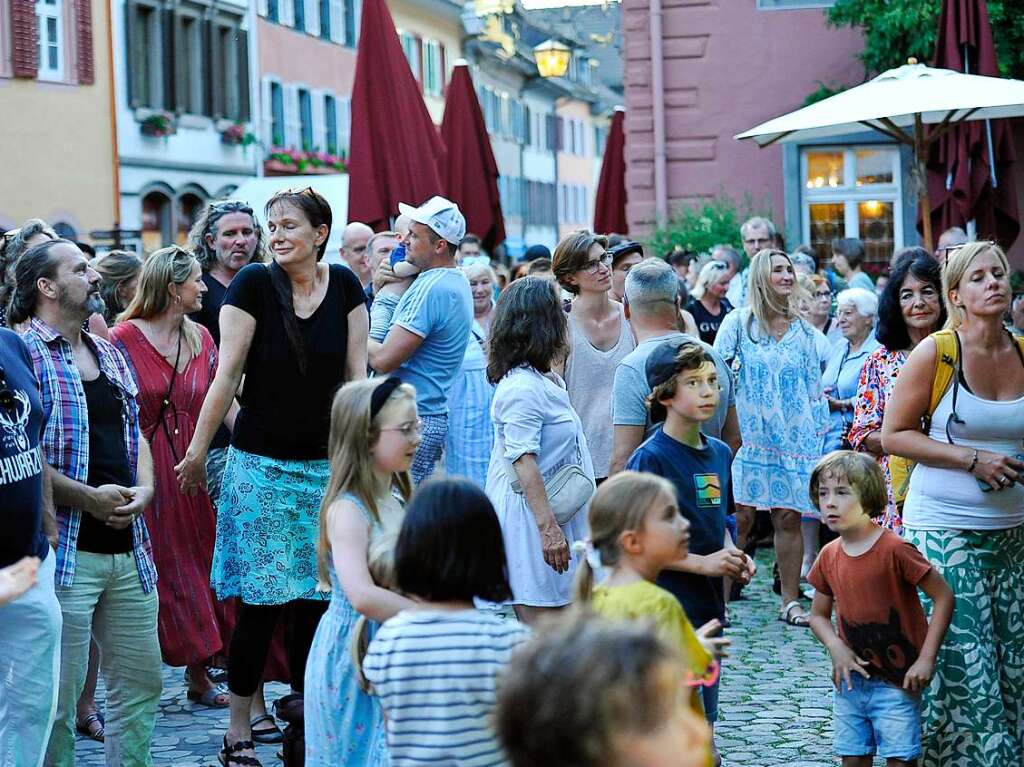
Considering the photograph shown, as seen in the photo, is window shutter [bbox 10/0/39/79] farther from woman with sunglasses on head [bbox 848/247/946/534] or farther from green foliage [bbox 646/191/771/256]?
woman with sunglasses on head [bbox 848/247/946/534]

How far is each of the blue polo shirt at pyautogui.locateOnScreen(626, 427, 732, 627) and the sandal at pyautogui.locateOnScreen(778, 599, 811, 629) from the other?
12.9 ft

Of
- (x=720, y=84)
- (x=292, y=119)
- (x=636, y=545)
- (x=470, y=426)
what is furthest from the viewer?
(x=292, y=119)

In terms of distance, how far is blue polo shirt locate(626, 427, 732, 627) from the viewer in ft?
17.9

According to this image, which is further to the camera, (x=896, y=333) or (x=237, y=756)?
(x=896, y=333)

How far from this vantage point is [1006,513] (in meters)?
5.75

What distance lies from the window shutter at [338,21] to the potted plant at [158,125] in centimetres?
1113

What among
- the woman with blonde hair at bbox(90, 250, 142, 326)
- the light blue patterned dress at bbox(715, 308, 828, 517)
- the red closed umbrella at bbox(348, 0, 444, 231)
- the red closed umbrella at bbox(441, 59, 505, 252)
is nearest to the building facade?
the red closed umbrella at bbox(441, 59, 505, 252)

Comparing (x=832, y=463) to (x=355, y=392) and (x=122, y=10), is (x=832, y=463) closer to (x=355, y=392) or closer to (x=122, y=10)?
(x=355, y=392)

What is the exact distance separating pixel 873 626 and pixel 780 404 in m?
4.14

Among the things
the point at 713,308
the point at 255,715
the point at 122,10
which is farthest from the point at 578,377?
the point at 122,10

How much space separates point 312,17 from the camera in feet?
134

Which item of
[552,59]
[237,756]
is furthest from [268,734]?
[552,59]

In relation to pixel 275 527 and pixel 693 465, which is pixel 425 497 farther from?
pixel 275 527

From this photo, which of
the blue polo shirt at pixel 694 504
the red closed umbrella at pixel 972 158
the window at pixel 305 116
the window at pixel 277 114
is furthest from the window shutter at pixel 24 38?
the blue polo shirt at pixel 694 504
